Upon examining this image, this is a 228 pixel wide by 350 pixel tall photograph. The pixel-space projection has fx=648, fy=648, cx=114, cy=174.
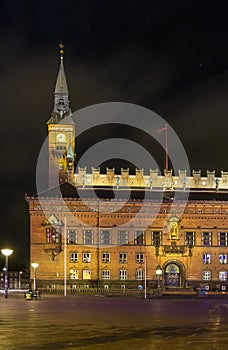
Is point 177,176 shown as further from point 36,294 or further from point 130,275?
point 36,294

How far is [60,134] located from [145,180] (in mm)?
16050

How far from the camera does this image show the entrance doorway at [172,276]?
242 ft

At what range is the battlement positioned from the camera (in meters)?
78.8

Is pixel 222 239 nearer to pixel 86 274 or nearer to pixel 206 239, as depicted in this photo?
pixel 206 239

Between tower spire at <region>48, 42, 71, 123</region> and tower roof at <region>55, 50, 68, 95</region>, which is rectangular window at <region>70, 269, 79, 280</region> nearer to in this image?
tower spire at <region>48, 42, 71, 123</region>

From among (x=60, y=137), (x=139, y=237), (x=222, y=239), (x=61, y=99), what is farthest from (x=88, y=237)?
(x=61, y=99)

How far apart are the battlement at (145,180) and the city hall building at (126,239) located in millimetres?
3458

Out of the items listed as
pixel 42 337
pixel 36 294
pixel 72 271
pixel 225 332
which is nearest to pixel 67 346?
pixel 42 337

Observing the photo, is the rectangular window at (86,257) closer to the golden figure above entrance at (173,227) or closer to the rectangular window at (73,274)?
the rectangular window at (73,274)

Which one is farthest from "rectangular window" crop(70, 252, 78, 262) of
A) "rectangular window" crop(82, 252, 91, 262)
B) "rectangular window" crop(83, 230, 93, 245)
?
"rectangular window" crop(83, 230, 93, 245)

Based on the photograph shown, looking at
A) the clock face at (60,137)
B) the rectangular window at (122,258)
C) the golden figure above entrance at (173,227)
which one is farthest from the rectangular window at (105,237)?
the clock face at (60,137)

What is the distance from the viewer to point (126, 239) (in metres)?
71.5

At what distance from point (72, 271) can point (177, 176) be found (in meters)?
19.7

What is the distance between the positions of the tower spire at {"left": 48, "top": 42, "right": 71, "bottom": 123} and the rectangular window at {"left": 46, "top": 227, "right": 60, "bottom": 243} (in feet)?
78.4
